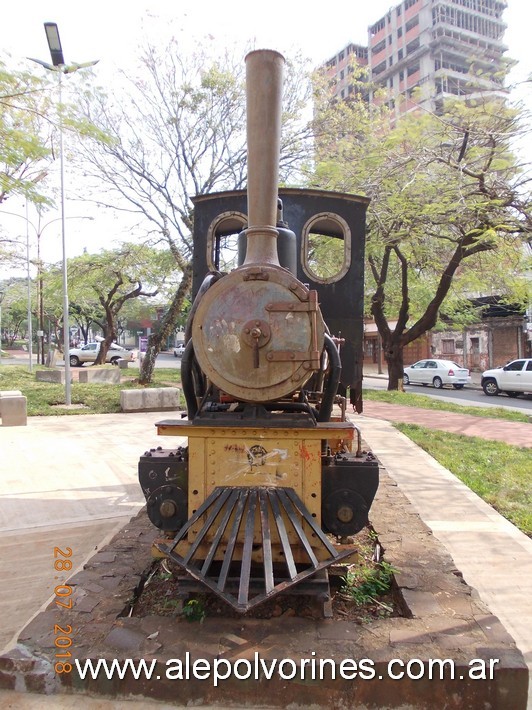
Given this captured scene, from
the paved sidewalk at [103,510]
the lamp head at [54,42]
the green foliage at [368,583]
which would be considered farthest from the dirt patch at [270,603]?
the lamp head at [54,42]

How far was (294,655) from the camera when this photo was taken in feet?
7.99

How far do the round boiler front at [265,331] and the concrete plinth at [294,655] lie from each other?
1204 millimetres

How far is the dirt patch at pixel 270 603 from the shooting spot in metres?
2.90

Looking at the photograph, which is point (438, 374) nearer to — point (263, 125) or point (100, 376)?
point (100, 376)

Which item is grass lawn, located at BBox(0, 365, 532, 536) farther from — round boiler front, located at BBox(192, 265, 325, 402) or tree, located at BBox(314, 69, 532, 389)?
tree, located at BBox(314, 69, 532, 389)

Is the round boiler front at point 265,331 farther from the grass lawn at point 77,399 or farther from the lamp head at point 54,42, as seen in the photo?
the grass lawn at point 77,399

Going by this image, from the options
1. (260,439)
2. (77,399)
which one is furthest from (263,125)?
(77,399)

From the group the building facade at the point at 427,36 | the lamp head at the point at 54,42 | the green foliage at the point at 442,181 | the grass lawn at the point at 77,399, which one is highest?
the building facade at the point at 427,36

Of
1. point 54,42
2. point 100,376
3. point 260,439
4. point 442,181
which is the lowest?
point 100,376

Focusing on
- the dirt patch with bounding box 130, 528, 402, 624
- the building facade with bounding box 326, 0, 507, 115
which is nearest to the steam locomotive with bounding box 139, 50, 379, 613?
the dirt patch with bounding box 130, 528, 402, 624

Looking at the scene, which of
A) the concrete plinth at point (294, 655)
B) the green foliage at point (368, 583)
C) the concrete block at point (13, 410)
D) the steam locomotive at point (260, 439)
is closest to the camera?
the concrete plinth at point (294, 655)

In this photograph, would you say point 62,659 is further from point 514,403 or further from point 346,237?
point 514,403

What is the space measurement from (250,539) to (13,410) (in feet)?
28.1

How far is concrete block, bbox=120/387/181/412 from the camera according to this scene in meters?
11.9
